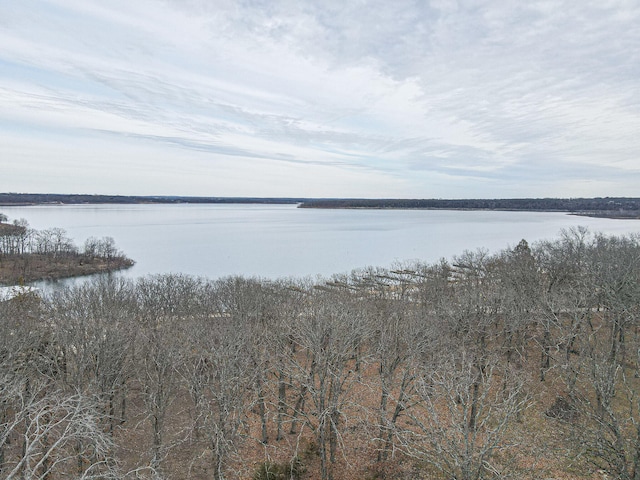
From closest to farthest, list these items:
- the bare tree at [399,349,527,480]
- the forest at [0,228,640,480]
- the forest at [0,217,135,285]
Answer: the bare tree at [399,349,527,480] → the forest at [0,228,640,480] → the forest at [0,217,135,285]

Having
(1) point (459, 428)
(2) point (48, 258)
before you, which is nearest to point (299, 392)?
(1) point (459, 428)

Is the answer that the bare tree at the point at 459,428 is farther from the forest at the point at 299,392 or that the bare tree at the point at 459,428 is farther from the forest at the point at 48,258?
the forest at the point at 48,258

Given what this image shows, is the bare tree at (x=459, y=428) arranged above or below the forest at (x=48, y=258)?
above

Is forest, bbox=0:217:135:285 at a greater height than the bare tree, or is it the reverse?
the bare tree

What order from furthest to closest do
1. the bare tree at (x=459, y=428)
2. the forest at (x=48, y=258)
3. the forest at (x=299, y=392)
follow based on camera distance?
the forest at (x=48, y=258)
the forest at (x=299, y=392)
the bare tree at (x=459, y=428)

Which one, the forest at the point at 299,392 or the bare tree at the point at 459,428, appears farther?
the forest at the point at 299,392

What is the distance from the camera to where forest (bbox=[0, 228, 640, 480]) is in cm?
1372

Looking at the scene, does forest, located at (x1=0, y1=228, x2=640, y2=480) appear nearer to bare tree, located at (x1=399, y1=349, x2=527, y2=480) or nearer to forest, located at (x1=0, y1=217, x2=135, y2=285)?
bare tree, located at (x1=399, y1=349, x2=527, y2=480)

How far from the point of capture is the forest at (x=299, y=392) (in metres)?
13.7

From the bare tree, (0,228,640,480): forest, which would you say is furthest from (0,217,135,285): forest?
the bare tree

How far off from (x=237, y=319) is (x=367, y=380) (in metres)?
10.3

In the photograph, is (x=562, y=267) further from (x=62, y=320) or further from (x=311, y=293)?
(x=62, y=320)

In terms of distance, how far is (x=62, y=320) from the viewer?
19516 millimetres

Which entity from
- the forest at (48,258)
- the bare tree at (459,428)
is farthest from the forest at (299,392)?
the forest at (48,258)
